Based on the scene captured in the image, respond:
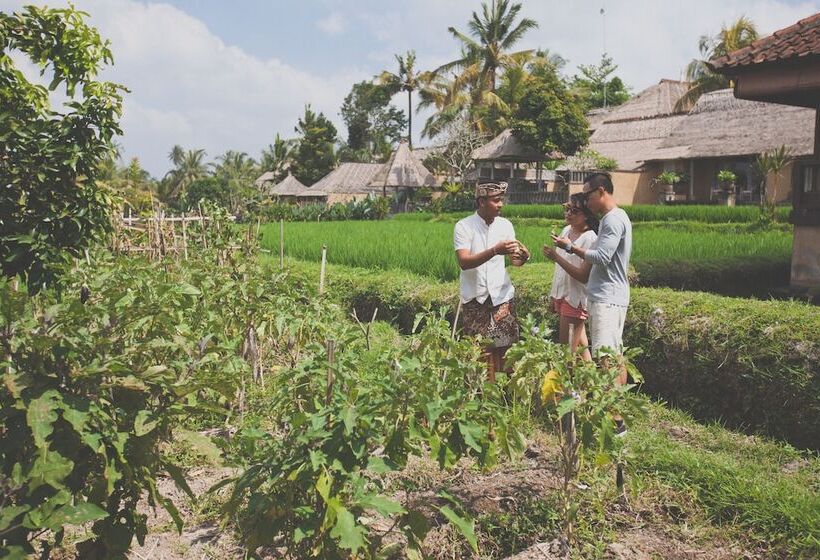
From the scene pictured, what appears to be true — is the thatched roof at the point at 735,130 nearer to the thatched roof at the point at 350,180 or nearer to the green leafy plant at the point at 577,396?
the thatched roof at the point at 350,180

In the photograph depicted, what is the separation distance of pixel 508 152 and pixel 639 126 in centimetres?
640

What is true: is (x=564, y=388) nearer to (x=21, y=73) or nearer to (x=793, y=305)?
(x=21, y=73)

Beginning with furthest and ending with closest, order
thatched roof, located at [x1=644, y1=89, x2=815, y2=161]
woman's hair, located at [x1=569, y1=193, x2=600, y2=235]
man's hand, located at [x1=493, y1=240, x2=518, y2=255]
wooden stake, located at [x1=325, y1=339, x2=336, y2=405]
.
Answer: thatched roof, located at [x1=644, y1=89, x2=815, y2=161] < woman's hair, located at [x1=569, y1=193, x2=600, y2=235] < man's hand, located at [x1=493, y1=240, x2=518, y2=255] < wooden stake, located at [x1=325, y1=339, x2=336, y2=405]

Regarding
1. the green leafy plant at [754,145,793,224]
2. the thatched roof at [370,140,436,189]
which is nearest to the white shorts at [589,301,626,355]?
the green leafy plant at [754,145,793,224]

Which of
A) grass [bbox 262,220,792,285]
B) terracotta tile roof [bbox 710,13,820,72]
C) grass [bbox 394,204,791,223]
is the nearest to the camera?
terracotta tile roof [bbox 710,13,820,72]

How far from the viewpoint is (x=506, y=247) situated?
162 inches

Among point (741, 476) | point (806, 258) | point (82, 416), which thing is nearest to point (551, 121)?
point (806, 258)

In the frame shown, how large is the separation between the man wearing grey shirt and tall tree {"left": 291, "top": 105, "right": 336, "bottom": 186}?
45.3 metres

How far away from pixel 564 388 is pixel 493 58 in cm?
4082

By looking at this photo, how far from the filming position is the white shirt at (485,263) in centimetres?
434

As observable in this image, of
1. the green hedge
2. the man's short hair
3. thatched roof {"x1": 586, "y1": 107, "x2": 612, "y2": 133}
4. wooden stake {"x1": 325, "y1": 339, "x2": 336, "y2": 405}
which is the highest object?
thatched roof {"x1": 586, "y1": 107, "x2": 612, "y2": 133}

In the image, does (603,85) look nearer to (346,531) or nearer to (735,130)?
(735,130)

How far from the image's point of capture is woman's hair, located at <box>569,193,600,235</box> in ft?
14.7

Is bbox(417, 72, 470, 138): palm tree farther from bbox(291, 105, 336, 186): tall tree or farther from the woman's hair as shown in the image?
the woman's hair
